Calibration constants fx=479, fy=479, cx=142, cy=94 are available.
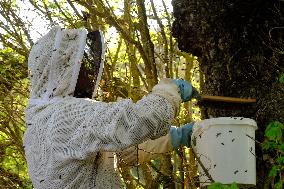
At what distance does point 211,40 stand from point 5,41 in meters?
3.52

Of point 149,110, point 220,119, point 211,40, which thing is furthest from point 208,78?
point 149,110

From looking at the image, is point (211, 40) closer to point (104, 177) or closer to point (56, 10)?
point (104, 177)

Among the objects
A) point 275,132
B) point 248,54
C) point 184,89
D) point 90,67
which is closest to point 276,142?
point 275,132

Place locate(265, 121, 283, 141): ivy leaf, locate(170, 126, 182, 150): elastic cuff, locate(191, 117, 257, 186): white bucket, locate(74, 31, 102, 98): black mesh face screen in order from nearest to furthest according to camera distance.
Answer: locate(265, 121, 283, 141): ivy leaf < locate(191, 117, 257, 186): white bucket < locate(74, 31, 102, 98): black mesh face screen < locate(170, 126, 182, 150): elastic cuff

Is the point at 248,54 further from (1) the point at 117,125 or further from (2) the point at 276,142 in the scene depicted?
(1) the point at 117,125

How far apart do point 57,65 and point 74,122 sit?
1.33 feet

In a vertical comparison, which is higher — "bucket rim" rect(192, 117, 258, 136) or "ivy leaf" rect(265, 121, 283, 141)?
"bucket rim" rect(192, 117, 258, 136)

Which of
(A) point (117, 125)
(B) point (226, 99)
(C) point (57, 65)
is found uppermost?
(C) point (57, 65)

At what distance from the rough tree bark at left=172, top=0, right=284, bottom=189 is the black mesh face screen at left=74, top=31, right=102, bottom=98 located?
619 mm

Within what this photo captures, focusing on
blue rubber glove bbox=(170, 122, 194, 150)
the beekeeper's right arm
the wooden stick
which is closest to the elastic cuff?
blue rubber glove bbox=(170, 122, 194, 150)

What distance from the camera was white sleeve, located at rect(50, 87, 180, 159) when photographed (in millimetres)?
2213

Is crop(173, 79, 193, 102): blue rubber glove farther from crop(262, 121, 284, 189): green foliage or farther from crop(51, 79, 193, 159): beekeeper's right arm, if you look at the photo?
crop(262, 121, 284, 189): green foliage

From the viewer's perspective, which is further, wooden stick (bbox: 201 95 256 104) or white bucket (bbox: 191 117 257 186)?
wooden stick (bbox: 201 95 256 104)

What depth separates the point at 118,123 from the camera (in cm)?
222
